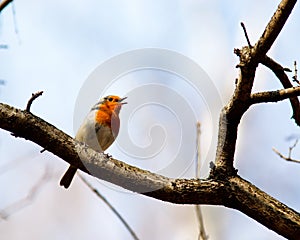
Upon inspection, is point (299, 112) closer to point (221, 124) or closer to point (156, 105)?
point (221, 124)

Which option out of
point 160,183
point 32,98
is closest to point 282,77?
point 160,183

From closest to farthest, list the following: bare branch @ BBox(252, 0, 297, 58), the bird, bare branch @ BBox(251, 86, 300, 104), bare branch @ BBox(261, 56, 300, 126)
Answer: bare branch @ BBox(252, 0, 297, 58), bare branch @ BBox(251, 86, 300, 104), bare branch @ BBox(261, 56, 300, 126), the bird

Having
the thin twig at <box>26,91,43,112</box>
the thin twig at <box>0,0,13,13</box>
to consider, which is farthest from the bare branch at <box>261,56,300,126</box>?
the thin twig at <box>0,0,13,13</box>

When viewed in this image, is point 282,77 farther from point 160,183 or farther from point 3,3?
point 3,3

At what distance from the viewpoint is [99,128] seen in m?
5.56

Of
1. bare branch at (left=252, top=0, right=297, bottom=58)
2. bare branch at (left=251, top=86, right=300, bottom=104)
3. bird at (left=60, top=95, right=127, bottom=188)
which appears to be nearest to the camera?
bare branch at (left=252, top=0, right=297, bottom=58)

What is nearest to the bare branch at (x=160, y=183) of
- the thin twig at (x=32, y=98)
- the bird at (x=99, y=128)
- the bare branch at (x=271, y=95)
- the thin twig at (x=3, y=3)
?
the thin twig at (x=32, y=98)

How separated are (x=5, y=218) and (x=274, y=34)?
293 centimetres

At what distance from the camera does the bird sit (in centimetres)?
548

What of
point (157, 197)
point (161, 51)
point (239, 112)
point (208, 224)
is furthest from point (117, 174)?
point (208, 224)

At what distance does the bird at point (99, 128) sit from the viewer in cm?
548

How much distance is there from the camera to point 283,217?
2.92 metres

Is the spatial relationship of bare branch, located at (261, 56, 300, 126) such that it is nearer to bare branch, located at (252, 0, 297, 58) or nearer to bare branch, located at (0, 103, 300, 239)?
bare branch, located at (252, 0, 297, 58)

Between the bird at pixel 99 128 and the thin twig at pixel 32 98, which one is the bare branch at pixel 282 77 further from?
the bird at pixel 99 128
